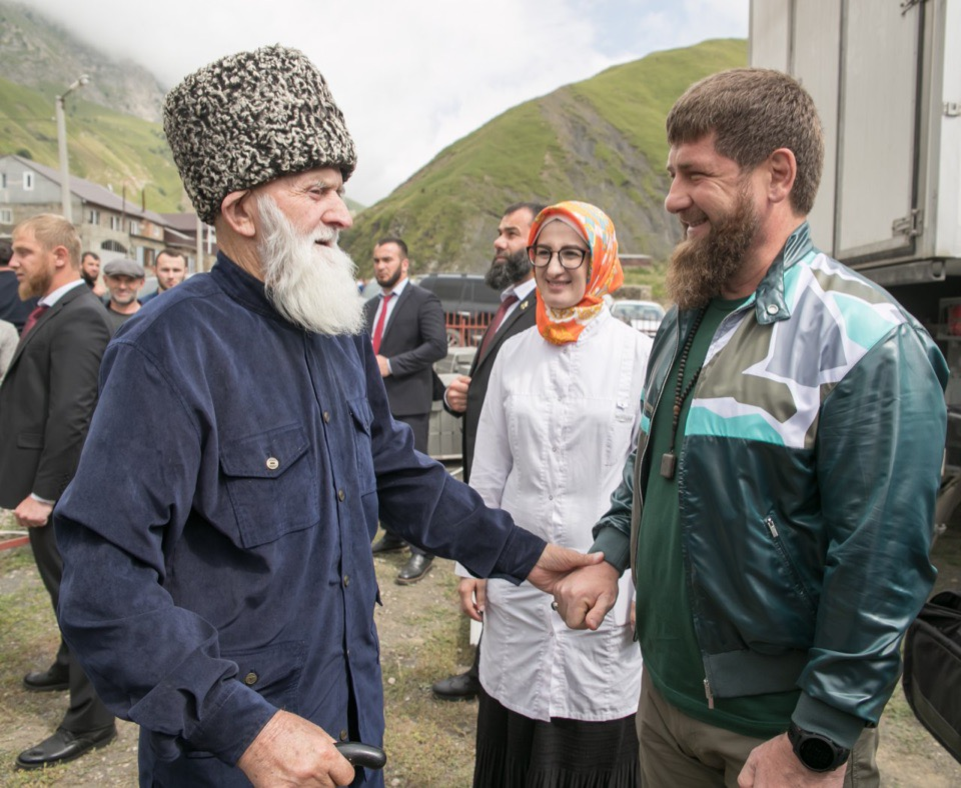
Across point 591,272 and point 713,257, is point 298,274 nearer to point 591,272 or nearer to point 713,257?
point 713,257

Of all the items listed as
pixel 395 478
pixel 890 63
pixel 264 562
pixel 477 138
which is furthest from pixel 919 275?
pixel 477 138

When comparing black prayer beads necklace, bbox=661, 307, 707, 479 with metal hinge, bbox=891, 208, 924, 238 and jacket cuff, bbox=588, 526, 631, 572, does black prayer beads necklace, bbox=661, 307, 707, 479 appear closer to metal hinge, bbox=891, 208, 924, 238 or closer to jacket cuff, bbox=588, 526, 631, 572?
jacket cuff, bbox=588, 526, 631, 572

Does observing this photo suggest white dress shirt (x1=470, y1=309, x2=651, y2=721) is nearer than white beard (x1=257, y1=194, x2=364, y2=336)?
No

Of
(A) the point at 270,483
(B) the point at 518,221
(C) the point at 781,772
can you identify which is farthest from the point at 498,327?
(C) the point at 781,772

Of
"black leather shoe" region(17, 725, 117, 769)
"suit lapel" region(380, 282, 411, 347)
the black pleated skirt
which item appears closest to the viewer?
the black pleated skirt

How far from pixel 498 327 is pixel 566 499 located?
1.52 m

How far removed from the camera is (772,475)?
1.56 meters

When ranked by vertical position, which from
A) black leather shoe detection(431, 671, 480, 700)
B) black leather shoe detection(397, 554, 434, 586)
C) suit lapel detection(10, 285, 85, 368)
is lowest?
black leather shoe detection(431, 671, 480, 700)

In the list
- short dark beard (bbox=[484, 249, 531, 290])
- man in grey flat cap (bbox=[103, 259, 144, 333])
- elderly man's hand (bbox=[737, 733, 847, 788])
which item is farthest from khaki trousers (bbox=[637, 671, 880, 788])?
man in grey flat cap (bbox=[103, 259, 144, 333])

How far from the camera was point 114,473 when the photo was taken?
55.7 inches

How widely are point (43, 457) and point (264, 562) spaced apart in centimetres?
264

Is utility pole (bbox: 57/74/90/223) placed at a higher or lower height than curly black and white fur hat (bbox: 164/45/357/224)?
higher

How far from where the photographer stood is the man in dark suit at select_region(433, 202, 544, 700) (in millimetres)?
3891

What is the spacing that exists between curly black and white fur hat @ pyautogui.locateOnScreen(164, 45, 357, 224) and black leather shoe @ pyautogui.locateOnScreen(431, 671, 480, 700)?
3.00 m
